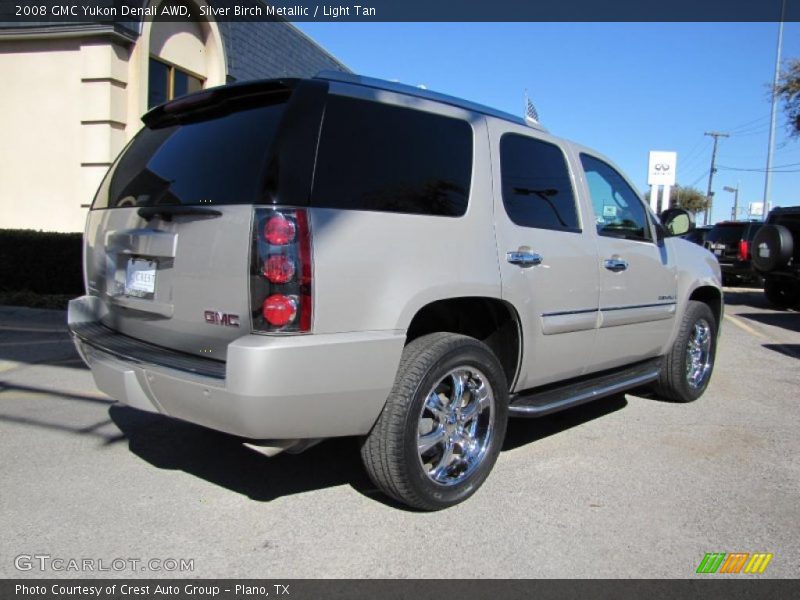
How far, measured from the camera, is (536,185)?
3969 mm

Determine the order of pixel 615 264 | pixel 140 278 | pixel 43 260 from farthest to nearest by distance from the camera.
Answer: pixel 43 260, pixel 615 264, pixel 140 278

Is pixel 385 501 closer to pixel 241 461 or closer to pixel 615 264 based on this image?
pixel 241 461

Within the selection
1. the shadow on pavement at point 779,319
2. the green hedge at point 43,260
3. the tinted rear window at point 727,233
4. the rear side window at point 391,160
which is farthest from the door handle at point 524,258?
the tinted rear window at point 727,233

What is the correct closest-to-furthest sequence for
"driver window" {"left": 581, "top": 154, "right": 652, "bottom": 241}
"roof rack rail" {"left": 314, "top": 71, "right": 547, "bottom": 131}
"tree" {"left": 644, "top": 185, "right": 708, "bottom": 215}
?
"roof rack rail" {"left": 314, "top": 71, "right": 547, "bottom": 131}
"driver window" {"left": 581, "top": 154, "right": 652, "bottom": 241}
"tree" {"left": 644, "top": 185, "right": 708, "bottom": 215}

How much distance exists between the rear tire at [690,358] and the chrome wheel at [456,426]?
2.52m

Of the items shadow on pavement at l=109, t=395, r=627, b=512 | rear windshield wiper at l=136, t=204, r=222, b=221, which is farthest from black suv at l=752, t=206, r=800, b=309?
rear windshield wiper at l=136, t=204, r=222, b=221

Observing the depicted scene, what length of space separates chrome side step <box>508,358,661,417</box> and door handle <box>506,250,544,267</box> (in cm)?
80

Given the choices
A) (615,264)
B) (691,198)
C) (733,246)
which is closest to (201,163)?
(615,264)

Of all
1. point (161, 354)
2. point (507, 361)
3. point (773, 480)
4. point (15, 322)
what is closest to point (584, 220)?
point (507, 361)

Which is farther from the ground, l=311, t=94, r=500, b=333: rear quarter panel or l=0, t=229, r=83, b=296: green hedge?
l=311, t=94, r=500, b=333: rear quarter panel

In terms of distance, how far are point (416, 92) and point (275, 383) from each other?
1.74 meters

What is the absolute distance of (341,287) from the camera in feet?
9.09

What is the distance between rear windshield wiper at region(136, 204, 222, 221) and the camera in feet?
9.50

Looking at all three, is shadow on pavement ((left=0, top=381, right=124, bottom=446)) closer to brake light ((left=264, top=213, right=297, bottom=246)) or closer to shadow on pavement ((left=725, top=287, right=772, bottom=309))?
brake light ((left=264, top=213, right=297, bottom=246))
